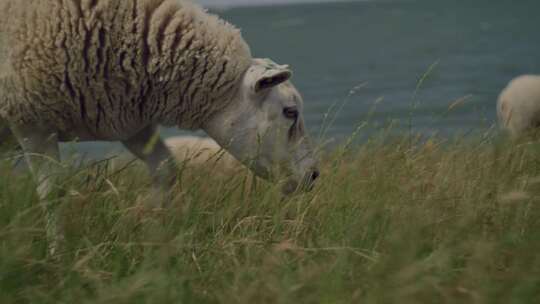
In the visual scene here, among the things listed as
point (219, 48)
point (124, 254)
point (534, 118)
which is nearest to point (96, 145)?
point (534, 118)

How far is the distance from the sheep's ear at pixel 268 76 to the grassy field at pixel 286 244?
0.56 meters

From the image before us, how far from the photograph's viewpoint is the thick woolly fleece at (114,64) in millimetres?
4805

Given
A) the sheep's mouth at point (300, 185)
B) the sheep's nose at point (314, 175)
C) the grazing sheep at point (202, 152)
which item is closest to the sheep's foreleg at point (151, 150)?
the grazing sheep at point (202, 152)

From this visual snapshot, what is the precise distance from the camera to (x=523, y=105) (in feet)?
28.9

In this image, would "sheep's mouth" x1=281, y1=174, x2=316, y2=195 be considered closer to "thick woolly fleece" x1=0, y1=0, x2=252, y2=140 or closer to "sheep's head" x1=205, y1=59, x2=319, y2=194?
"sheep's head" x1=205, y1=59, x2=319, y2=194

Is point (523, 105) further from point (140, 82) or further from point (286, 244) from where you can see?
point (286, 244)

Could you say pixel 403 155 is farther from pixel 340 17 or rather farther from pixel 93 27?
pixel 340 17

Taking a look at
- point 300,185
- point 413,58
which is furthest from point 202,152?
point 413,58

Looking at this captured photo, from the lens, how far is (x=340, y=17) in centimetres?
16662

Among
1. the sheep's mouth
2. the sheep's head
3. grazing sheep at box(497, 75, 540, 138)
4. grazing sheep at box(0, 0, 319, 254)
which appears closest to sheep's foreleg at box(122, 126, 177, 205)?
grazing sheep at box(0, 0, 319, 254)

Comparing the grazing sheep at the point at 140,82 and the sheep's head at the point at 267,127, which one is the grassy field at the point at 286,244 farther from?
the grazing sheep at the point at 140,82

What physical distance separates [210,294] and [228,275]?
207mm

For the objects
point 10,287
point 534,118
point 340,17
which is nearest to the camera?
point 10,287

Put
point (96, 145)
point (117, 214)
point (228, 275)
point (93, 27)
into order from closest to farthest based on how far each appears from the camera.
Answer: point (228, 275), point (117, 214), point (93, 27), point (96, 145)
